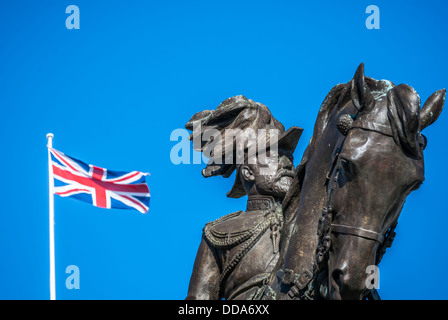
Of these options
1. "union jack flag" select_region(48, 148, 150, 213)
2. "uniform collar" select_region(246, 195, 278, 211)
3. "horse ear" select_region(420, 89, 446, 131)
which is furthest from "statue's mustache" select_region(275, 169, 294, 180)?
"union jack flag" select_region(48, 148, 150, 213)

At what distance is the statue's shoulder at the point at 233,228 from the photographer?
8.59m

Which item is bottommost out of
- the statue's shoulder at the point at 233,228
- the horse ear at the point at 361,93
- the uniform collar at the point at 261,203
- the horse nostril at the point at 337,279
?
the horse nostril at the point at 337,279

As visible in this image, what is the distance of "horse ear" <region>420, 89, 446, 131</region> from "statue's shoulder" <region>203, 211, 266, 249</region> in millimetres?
2615

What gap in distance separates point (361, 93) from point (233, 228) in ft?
9.72

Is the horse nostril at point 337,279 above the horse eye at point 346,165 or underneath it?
underneath

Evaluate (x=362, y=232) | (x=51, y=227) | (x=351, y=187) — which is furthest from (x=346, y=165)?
(x=51, y=227)

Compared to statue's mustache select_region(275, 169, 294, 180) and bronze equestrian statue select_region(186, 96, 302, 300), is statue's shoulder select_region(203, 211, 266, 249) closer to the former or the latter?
bronze equestrian statue select_region(186, 96, 302, 300)

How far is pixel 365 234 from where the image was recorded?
592 centimetres

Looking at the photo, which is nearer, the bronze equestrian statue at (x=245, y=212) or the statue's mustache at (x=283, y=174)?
the bronze equestrian statue at (x=245, y=212)

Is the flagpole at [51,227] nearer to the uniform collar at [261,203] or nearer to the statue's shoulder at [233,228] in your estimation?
the statue's shoulder at [233,228]

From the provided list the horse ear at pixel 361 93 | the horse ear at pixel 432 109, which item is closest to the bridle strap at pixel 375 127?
the horse ear at pixel 361 93

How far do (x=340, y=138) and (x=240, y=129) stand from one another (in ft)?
9.76
